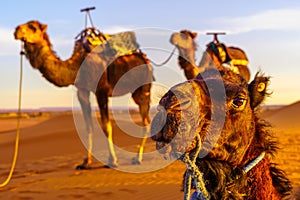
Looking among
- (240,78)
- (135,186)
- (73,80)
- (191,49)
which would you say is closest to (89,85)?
(73,80)

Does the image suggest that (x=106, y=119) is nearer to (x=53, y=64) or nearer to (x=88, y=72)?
(x=88, y=72)

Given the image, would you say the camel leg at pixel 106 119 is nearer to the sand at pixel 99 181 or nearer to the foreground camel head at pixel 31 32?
the sand at pixel 99 181

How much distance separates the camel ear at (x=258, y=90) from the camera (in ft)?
8.59

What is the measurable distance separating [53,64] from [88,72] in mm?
951

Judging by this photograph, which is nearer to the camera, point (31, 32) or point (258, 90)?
point (258, 90)

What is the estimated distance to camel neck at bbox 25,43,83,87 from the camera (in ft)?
34.9

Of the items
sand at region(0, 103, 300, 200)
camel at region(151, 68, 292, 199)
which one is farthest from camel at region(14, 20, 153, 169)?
camel at region(151, 68, 292, 199)

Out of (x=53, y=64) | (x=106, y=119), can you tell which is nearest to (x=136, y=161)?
(x=106, y=119)

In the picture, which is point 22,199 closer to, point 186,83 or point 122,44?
point 122,44

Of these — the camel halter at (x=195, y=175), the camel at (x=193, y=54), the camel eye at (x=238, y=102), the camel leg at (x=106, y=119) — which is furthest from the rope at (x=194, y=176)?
the camel at (x=193, y=54)

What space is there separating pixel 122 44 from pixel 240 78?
8551 millimetres

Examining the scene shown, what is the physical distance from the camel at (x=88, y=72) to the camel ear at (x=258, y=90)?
8019 millimetres

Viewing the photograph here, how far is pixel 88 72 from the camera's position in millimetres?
10625

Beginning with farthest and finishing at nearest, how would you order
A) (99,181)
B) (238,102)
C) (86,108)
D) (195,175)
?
1. (86,108)
2. (99,181)
3. (238,102)
4. (195,175)
